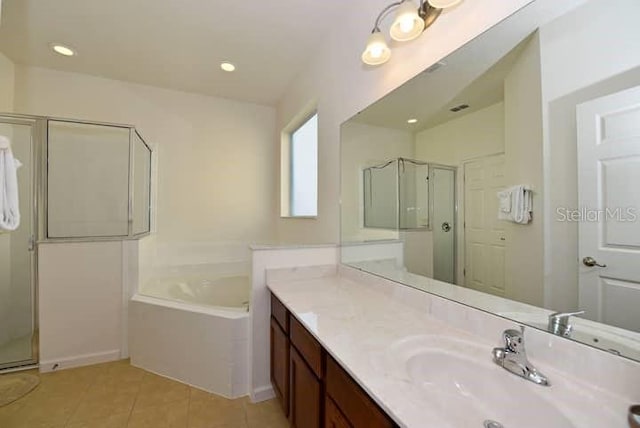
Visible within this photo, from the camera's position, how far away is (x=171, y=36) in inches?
89.0

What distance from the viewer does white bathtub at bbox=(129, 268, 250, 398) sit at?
69.9 inches

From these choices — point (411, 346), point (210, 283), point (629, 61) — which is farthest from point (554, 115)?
point (210, 283)

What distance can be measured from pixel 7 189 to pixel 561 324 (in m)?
2.73

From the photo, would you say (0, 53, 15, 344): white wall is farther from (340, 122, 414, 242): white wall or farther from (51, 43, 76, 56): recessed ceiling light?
(340, 122, 414, 242): white wall

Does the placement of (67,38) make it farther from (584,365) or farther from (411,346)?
(584,365)

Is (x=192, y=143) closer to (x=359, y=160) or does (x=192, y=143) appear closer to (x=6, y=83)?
(x=6, y=83)

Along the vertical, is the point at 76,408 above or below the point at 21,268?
below

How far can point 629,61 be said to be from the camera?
636 mm

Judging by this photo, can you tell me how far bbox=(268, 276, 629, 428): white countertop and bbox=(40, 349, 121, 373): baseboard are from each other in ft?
5.51

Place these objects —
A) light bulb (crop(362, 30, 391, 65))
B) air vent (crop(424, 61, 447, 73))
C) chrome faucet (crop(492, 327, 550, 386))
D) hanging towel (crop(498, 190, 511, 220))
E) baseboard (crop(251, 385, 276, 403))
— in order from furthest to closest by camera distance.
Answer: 1. baseboard (crop(251, 385, 276, 403))
2. light bulb (crop(362, 30, 391, 65))
3. air vent (crop(424, 61, 447, 73))
4. hanging towel (crop(498, 190, 511, 220))
5. chrome faucet (crop(492, 327, 550, 386))

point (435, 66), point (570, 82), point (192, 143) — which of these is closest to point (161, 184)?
point (192, 143)

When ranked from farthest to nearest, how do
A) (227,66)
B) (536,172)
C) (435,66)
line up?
(227,66)
(435,66)
(536,172)

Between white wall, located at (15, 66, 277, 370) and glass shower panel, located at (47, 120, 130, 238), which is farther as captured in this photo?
glass shower panel, located at (47, 120, 130, 238)

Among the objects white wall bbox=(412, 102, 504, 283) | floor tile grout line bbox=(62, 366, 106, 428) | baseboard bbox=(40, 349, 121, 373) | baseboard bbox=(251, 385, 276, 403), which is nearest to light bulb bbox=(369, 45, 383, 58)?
white wall bbox=(412, 102, 504, 283)
